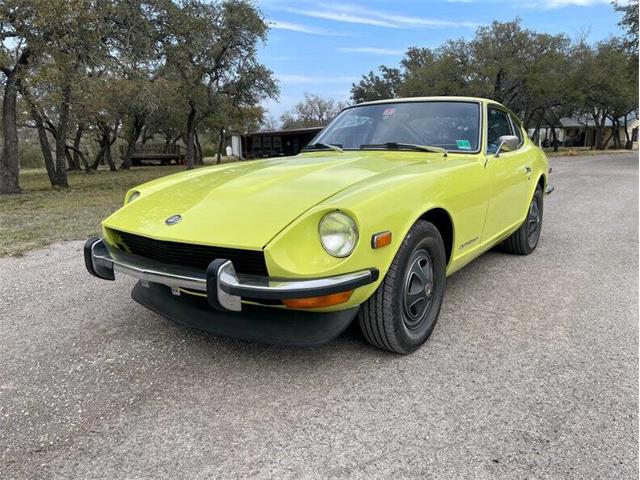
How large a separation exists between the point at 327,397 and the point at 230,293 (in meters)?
0.72

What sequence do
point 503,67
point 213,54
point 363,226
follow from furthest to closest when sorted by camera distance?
point 503,67, point 213,54, point 363,226

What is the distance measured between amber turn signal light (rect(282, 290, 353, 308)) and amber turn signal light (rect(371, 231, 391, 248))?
→ 0.89ft

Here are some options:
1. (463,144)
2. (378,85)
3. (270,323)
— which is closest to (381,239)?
(270,323)

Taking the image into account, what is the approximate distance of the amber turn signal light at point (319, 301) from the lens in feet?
7.21

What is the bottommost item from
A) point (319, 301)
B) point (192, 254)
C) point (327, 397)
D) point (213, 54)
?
point (327, 397)

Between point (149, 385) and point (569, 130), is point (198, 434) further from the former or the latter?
point (569, 130)

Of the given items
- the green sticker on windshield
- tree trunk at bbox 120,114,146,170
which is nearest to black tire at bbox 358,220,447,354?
the green sticker on windshield

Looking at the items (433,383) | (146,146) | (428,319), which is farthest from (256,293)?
(146,146)

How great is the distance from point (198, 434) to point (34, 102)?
13.8 metres

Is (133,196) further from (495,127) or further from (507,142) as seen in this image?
(495,127)

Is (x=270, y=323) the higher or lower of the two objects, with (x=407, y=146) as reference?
lower

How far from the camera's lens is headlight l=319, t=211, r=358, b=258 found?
89.1 inches

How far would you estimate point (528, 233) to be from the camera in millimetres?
4867

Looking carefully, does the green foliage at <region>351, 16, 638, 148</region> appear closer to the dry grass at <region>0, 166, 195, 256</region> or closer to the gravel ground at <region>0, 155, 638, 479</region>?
the dry grass at <region>0, 166, 195, 256</region>
